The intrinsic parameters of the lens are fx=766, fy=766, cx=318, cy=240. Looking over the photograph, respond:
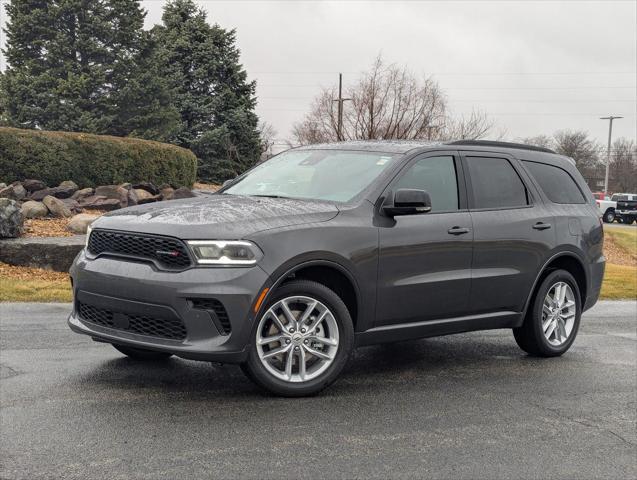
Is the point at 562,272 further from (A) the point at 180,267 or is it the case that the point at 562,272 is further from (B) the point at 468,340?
(A) the point at 180,267

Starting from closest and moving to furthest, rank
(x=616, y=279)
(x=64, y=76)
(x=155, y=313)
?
(x=155, y=313), (x=616, y=279), (x=64, y=76)

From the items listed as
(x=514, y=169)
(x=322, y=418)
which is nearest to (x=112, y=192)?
(x=514, y=169)

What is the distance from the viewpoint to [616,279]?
52.3ft

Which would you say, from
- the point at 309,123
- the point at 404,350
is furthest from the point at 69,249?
the point at 309,123

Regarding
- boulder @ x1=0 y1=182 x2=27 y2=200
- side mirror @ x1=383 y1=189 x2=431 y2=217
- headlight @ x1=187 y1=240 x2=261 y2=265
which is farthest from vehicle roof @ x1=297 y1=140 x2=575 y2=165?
boulder @ x1=0 y1=182 x2=27 y2=200

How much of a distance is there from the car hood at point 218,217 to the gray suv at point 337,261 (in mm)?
13

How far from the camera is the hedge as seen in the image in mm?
16266

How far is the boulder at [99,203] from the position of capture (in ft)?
51.7

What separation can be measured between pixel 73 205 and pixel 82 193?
1194mm


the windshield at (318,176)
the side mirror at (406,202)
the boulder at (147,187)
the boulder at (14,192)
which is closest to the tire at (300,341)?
the side mirror at (406,202)

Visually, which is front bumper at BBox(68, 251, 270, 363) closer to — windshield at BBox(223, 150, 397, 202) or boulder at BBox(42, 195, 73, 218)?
windshield at BBox(223, 150, 397, 202)

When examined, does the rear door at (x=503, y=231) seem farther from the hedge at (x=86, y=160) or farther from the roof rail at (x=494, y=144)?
the hedge at (x=86, y=160)

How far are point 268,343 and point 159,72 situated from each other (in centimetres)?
3422

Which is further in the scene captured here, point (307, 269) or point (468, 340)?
point (468, 340)
